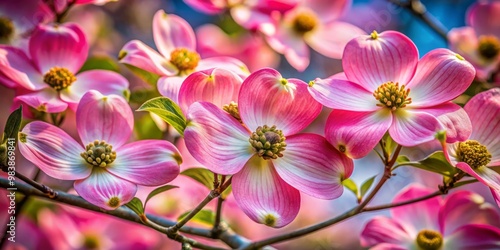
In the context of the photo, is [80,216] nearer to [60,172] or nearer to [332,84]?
[60,172]

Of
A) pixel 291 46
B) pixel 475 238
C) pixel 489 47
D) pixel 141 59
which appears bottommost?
pixel 475 238

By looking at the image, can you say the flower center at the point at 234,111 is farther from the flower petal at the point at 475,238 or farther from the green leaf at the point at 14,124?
the flower petal at the point at 475,238

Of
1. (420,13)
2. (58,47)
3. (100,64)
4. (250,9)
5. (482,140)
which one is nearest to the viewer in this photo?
(482,140)

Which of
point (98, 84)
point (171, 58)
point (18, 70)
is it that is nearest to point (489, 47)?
point (171, 58)

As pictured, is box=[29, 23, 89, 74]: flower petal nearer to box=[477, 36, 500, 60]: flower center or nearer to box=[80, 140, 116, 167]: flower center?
box=[80, 140, 116, 167]: flower center

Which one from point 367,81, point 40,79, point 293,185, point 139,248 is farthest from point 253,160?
point 139,248

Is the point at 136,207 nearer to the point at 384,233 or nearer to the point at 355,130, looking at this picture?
the point at 355,130
